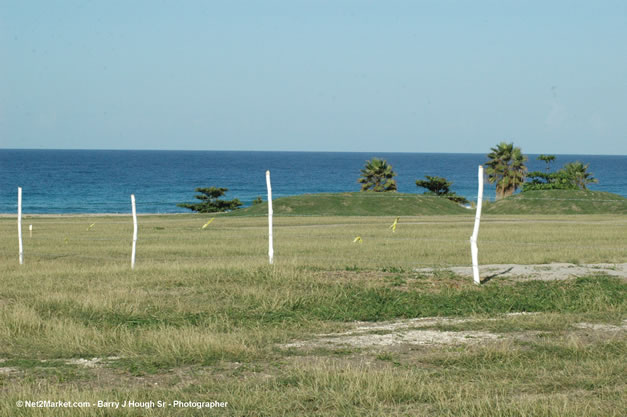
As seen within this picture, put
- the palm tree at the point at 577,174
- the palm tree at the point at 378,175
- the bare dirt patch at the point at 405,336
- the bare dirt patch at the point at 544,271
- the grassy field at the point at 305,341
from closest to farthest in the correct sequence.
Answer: the grassy field at the point at 305,341 < the bare dirt patch at the point at 405,336 < the bare dirt patch at the point at 544,271 < the palm tree at the point at 378,175 < the palm tree at the point at 577,174

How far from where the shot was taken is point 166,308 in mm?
11758

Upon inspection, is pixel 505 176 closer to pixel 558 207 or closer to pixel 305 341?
pixel 558 207

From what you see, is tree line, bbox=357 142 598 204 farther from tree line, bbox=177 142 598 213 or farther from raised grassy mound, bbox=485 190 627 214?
raised grassy mound, bbox=485 190 627 214

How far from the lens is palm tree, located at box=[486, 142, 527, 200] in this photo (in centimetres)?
7569

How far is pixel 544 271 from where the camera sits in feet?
50.5

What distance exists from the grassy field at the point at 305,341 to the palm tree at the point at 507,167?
5871 cm

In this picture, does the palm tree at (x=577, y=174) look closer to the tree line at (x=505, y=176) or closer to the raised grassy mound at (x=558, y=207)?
the tree line at (x=505, y=176)

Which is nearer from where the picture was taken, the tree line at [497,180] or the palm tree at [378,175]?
the tree line at [497,180]

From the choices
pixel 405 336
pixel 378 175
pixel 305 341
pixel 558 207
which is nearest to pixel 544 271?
pixel 405 336

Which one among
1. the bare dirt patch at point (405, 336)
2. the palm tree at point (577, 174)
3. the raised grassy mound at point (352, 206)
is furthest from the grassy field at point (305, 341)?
the palm tree at point (577, 174)

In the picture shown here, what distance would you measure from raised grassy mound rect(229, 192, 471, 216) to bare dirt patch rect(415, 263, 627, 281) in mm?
35414

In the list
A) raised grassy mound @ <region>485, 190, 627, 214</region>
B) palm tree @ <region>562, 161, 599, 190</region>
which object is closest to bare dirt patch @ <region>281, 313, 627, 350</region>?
raised grassy mound @ <region>485, 190, 627, 214</region>

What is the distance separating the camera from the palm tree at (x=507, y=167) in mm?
75688

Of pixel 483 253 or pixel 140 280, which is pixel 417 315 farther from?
pixel 483 253
